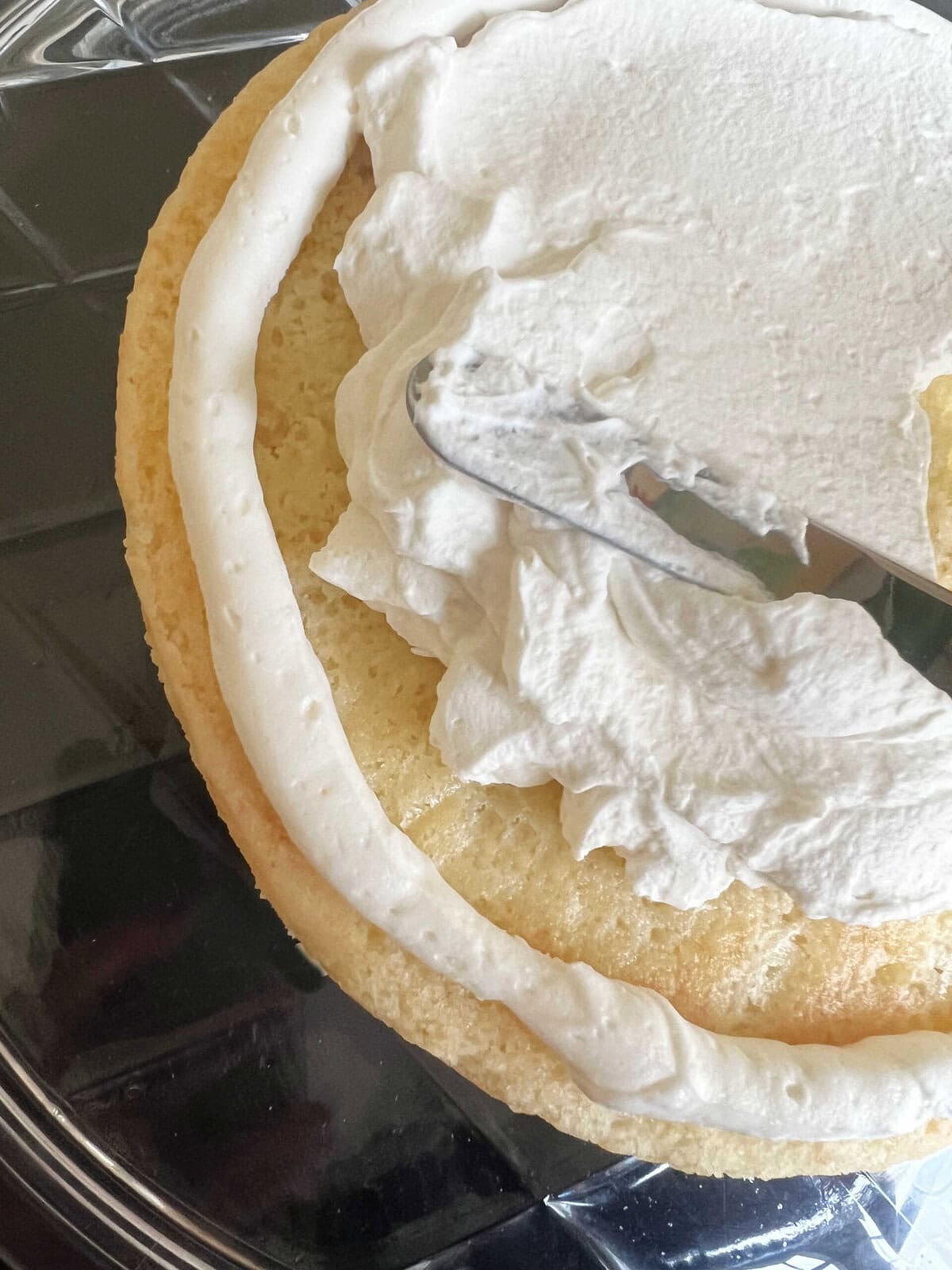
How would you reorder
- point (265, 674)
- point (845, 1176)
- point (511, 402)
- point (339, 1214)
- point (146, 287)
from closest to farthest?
point (511, 402) → point (265, 674) → point (146, 287) → point (339, 1214) → point (845, 1176)

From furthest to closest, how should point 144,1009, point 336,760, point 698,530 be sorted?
point 144,1009 → point 336,760 → point 698,530

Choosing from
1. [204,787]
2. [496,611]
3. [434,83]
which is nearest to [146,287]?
[434,83]

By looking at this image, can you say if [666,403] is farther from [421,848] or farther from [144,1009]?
[144,1009]

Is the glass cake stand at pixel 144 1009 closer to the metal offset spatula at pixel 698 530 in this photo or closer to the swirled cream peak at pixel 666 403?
the swirled cream peak at pixel 666 403

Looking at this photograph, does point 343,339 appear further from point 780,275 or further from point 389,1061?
point 389,1061

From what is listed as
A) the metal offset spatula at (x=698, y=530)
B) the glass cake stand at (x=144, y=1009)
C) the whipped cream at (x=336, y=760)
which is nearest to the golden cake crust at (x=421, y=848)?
the whipped cream at (x=336, y=760)

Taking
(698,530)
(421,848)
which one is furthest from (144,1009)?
(698,530)
